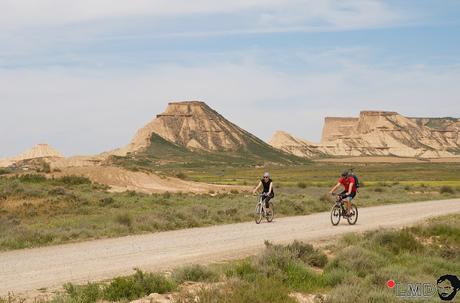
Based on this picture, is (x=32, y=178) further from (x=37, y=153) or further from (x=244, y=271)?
(x=37, y=153)

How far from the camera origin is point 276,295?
9789 millimetres

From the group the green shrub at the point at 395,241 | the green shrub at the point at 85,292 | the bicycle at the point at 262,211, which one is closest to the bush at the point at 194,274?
the green shrub at the point at 85,292

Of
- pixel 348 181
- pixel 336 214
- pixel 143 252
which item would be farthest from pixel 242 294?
pixel 336 214

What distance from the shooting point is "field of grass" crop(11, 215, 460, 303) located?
32.3ft

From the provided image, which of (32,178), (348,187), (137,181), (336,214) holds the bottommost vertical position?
(137,181)

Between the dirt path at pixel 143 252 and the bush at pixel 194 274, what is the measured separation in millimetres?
1654

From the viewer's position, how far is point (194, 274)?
1174cm

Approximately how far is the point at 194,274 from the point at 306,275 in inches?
92.1

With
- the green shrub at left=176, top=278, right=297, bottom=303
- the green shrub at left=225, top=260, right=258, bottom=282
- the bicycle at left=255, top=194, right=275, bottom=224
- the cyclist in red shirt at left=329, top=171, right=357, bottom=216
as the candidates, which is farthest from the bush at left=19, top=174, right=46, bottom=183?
the green shrub at left=176, top=278, right=297, bottom=303

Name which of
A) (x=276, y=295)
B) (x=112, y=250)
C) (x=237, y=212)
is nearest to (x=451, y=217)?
(x=237, y=212)

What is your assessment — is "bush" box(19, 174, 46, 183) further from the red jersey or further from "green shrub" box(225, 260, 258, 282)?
"green shrub" box(225, 260, 258, 282)

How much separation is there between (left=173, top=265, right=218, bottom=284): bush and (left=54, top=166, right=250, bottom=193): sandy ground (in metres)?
49.7

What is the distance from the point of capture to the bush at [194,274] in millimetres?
11547

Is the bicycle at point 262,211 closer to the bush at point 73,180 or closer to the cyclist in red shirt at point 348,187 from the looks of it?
the cyclist in red shirt at point 348,187
